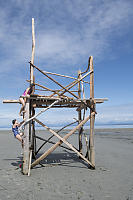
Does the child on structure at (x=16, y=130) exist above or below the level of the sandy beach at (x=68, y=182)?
above

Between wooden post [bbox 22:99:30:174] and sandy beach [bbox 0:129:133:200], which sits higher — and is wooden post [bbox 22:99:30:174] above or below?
above

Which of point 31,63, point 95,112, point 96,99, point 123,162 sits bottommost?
point 123,162

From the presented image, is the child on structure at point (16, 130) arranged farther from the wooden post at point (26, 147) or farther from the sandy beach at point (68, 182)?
the sandy beach at point (68, 182)

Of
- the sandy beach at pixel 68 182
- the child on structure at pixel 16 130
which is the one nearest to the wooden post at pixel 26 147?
the sandy beach at pixel 68 182

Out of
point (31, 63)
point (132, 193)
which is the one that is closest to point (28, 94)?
point (31, 63)

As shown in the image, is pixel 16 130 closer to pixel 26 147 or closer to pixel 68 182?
pixel 26 147

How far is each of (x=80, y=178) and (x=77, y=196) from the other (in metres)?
1.55

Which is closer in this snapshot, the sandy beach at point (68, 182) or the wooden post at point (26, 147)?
the sandy beach at point (68, 182)

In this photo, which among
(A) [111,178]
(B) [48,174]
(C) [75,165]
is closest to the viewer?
(A) [111,178]

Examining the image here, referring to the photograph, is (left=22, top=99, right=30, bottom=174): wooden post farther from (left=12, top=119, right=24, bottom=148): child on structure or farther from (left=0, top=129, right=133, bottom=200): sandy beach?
(left=12, top=119, right=24, bottom=148): child on structure

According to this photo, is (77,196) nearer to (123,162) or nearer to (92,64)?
(123,162)

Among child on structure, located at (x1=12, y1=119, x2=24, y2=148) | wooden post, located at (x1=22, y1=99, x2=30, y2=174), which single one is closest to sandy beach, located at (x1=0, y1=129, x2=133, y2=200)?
wooden post, located at (x1=22, y1=99, x2=30, y2=174)

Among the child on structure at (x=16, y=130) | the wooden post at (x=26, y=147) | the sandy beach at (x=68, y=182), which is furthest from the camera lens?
the child on structure at (x=16, y=130)

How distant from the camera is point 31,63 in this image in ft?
23.6
